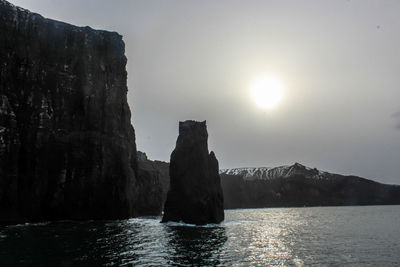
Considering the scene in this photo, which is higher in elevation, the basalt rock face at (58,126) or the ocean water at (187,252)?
the basalt rock face at (58,126)

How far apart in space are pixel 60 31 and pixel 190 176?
4990 centimetres

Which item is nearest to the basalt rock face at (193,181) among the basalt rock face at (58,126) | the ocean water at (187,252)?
the basalt rock face at (58,126)

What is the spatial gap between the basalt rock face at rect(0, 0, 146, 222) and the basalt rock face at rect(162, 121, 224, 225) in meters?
17.8

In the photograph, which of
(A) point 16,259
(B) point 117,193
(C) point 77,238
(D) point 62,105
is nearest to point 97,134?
(D) point 62,105

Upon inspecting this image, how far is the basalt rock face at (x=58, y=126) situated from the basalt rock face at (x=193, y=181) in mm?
17762

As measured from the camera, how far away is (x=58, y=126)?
72562 mm

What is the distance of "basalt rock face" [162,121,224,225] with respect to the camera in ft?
200

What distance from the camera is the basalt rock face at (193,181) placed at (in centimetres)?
6088

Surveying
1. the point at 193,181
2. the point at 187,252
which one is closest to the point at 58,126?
the point at 193,181

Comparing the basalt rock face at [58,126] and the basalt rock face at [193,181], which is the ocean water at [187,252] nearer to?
the basalt rock face at [193,181]

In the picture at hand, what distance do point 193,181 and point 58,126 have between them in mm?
34529

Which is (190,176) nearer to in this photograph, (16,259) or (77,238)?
(77,238)

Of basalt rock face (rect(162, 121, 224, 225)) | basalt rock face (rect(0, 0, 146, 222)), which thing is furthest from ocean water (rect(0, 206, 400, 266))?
basalt rock face (rect(0, 0, 146, 222))

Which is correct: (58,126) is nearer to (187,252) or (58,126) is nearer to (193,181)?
(193,181)
